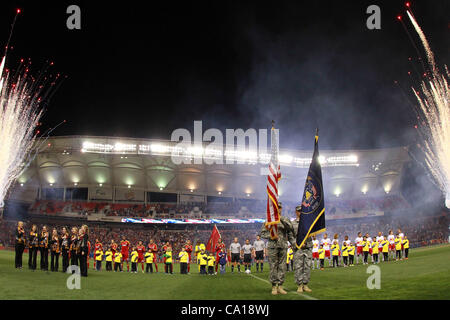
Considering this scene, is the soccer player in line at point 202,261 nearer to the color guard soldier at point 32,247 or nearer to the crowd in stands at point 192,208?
the color guard soldier at point 32,247

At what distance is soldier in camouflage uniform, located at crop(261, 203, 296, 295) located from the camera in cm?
1019

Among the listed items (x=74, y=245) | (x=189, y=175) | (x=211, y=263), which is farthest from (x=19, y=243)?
(x=189, y=175)

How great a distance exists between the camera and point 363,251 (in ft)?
80.7

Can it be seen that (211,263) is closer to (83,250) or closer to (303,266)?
(83,250)

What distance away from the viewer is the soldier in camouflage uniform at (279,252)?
33.4 ft

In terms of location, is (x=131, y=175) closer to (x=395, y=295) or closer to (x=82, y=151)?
(x=82, y=151)

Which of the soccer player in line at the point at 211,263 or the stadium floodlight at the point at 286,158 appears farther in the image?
the stadium floodlight at the point at 286,158

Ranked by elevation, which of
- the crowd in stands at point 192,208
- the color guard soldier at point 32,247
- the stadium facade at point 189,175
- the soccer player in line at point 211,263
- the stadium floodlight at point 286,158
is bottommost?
the soccer player in line at point 211,263

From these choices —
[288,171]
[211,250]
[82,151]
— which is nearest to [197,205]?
[288,171]

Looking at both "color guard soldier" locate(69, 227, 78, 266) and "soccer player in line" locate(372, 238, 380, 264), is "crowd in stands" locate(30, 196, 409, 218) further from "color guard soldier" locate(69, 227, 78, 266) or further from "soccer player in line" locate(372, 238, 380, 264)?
"color guard soldier" locate(69, 227, 78, 266)

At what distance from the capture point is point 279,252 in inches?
417

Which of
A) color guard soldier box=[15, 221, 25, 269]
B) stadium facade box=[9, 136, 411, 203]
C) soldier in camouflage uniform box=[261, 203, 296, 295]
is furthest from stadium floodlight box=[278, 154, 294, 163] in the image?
soldier in camouflage uniform box=[261, 203, 296, 295]

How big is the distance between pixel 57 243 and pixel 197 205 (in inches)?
1404

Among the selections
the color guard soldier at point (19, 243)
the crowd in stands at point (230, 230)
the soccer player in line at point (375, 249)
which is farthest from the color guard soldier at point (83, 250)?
the crowd in stands at point (230, 230)
